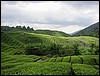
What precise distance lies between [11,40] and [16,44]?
16.2 metres

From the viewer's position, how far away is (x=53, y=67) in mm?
55250

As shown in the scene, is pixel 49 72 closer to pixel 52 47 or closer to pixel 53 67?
pixel 53 67

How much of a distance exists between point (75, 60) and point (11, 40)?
12635 cm

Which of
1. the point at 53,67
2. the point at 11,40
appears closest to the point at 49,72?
the point at 53,67

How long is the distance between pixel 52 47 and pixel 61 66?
8146 centimetres

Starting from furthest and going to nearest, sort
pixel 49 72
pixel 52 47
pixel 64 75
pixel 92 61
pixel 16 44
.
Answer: pixel 16 44, pixel 52 47, pixel 92 61, pixel 49 72, pixel 64 75

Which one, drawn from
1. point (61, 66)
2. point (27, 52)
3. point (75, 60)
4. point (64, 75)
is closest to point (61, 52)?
point (27, 52)

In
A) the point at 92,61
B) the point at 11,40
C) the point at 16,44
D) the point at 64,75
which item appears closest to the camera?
the point at 64,75

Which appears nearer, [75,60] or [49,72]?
[49,72]

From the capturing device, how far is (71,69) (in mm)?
53781

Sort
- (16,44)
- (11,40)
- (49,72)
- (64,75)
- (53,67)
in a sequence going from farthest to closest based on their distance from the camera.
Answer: (11,40)
(16,44)
(53,67)
(49,72)
(64,75)

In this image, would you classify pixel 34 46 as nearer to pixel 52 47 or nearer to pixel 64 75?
pixel 52 47

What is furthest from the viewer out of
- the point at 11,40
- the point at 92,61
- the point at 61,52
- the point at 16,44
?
the point at 11,40

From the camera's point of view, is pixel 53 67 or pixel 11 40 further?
pixel 11 40
